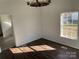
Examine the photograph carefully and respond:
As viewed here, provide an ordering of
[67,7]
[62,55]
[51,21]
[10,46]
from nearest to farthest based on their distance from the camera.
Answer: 1. [62,55]
2. [67,7]
3. [10,46]
4. [51,21]

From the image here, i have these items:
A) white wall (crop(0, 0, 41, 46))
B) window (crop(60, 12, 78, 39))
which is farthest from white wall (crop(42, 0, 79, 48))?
white wall (crop(0, 0, 41, 46))

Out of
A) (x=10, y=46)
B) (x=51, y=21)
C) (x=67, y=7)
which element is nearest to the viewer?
(x=67, y=7)

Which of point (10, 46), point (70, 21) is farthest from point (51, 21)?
point (10, 46)

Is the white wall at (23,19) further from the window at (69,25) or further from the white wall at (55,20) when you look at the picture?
the window at (69,25)

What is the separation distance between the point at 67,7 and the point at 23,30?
280 cm

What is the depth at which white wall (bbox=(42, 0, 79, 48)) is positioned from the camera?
5.47m

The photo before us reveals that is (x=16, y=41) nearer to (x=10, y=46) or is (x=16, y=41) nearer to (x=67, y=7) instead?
(x=10, y=46)

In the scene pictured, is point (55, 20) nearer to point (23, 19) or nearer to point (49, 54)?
point (23, 19)

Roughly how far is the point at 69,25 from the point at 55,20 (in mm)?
911

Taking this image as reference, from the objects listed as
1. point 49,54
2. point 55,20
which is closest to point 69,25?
point 55,20

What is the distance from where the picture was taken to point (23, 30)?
628 centimetres

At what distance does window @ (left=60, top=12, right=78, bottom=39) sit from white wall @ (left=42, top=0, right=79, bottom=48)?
22 cm

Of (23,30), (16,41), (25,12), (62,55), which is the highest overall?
(25,12)

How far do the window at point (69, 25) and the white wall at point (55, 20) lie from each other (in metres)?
0.22
